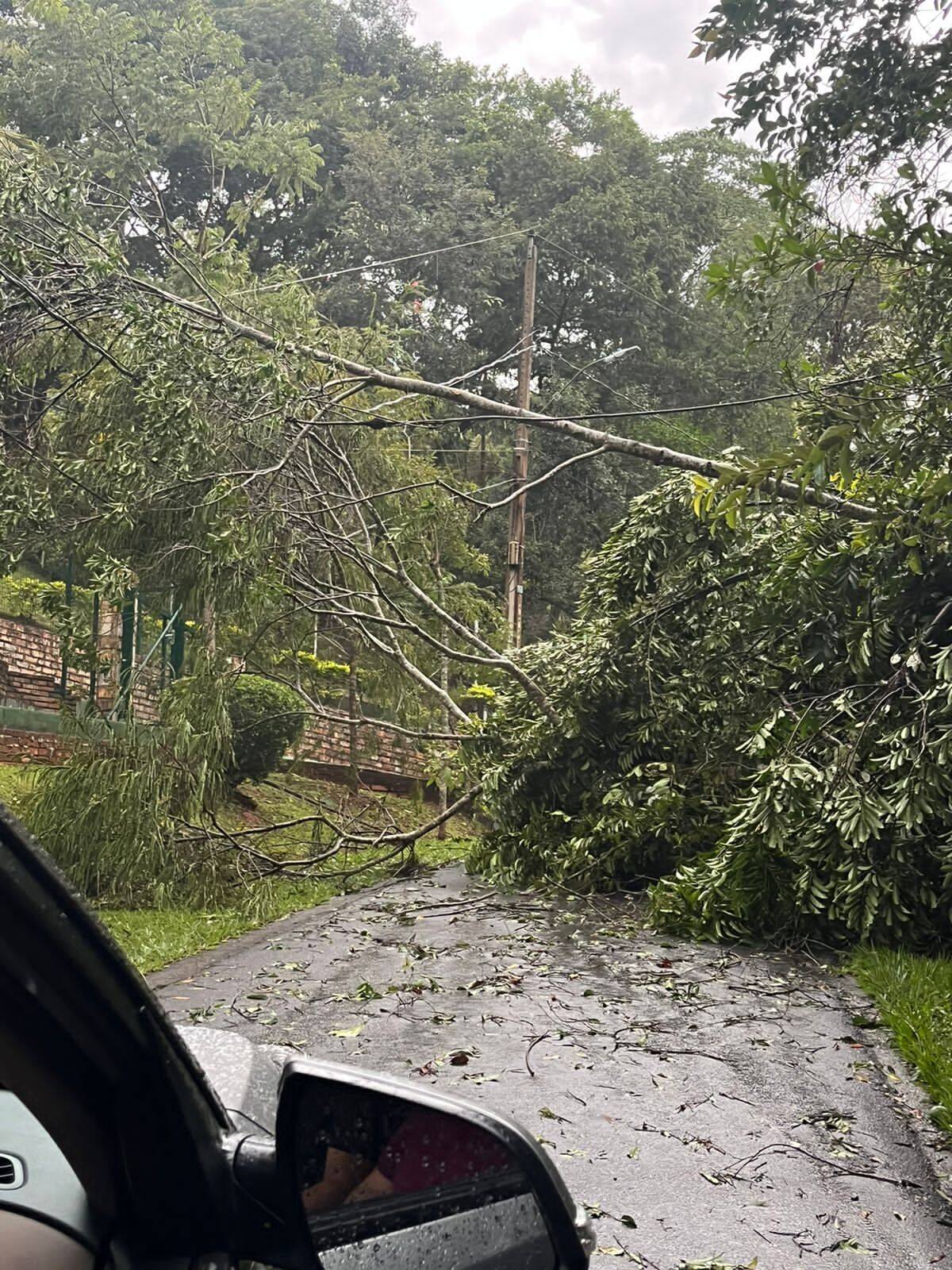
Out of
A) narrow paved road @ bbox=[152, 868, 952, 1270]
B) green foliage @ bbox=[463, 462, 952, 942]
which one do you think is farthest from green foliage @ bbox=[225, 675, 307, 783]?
narrow paved road @ bbox=[152, 868, 952, 1270]

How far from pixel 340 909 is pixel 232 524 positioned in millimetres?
3363

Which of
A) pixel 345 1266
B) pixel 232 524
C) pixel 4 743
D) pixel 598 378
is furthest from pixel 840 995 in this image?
pixel 598 378

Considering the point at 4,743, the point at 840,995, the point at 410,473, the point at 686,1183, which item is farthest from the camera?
the point at 410,473

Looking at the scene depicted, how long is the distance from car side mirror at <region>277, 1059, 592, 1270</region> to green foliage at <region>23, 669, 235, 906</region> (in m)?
8.91

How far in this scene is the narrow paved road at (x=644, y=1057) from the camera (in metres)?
3.70

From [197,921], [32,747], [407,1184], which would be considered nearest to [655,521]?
[197,921]

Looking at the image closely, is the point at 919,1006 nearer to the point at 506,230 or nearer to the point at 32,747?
the point at 32,747

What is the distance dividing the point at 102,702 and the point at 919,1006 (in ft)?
22.3

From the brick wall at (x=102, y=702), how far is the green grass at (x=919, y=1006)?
5.89 m

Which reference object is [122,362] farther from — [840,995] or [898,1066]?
[898,1066]

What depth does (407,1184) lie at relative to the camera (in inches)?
40.0

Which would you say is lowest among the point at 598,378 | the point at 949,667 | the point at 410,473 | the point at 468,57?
the point at 949,667

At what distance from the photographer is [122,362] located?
10.3 m

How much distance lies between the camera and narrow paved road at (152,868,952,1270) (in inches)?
146
